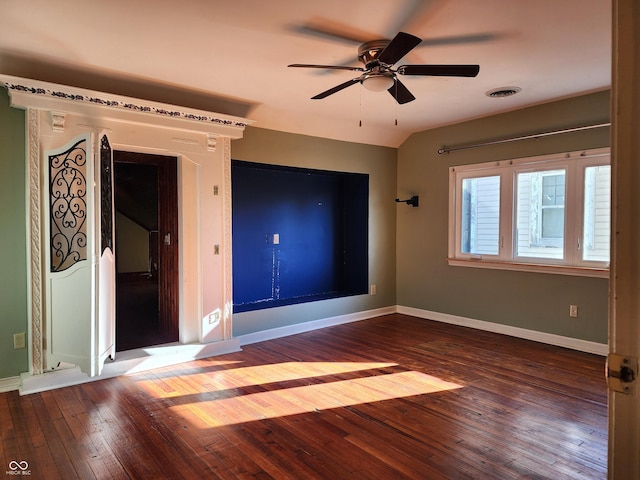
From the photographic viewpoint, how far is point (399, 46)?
2.30m

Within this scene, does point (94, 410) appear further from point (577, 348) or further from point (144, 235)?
point (144, 235)

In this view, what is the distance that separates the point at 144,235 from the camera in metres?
8.14

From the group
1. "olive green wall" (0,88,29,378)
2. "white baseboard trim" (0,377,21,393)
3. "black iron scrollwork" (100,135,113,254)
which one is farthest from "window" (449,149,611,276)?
"white baseboard trim" (0,377,21,393)

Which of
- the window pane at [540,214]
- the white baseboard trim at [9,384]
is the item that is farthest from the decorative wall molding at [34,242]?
the window pane at [540,214]

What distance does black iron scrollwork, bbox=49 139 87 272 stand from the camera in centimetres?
327

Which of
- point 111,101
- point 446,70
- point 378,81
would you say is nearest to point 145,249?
point 111,101

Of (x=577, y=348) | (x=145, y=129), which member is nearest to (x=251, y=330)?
(x=145, y=129)

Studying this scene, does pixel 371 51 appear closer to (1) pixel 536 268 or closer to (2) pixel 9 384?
(1) pixel 536 268

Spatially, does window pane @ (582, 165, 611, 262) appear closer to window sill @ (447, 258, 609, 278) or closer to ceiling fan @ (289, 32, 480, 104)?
window sill @ (447, 258, 609, 278)

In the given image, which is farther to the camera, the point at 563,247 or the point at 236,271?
the point at 236,271

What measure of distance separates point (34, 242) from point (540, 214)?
15.9ft

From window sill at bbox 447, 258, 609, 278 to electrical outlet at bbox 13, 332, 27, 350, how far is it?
4539 mm

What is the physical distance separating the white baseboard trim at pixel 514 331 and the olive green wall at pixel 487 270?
0.05 meters

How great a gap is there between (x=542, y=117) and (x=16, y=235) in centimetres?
509
